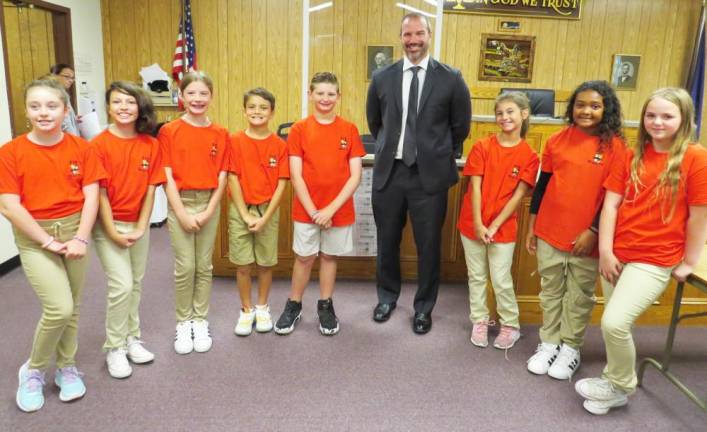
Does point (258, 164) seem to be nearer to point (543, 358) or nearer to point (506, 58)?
point (543, 358)

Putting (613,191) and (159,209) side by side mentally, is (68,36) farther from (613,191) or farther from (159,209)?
(613,191)

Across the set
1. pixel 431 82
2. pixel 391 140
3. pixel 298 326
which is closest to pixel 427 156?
pixel 391 140

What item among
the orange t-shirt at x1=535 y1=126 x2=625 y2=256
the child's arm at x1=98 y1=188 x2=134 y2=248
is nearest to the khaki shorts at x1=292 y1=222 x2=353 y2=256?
the child's arm at x1=98 y1=188 x2=134 y2=248

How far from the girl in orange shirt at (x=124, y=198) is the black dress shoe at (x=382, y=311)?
1253mm

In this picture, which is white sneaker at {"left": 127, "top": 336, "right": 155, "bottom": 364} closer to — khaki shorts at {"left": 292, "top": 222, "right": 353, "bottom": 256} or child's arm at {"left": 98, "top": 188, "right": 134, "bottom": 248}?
child's arm at {"left": 98, "top": 188, "right": 134, "bottom": 248}

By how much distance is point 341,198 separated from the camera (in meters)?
2.53

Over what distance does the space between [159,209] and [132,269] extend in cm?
280

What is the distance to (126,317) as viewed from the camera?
2178 mm

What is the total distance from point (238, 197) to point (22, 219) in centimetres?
91

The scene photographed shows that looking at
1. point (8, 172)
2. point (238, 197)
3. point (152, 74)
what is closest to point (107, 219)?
point (8, 172)

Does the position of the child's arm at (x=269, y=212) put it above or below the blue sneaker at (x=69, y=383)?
above

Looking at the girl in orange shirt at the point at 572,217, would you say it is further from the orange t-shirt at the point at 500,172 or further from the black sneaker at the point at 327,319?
the black sneaker at the point at 327,319

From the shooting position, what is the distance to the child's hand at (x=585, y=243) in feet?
6.81

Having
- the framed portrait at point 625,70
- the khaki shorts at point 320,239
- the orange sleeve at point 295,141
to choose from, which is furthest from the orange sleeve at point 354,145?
the framed portrait at point 625,70
